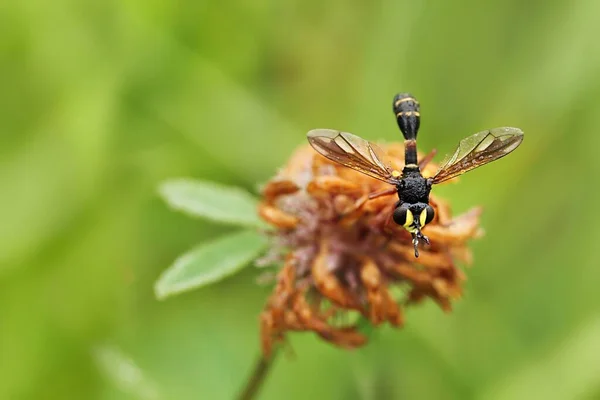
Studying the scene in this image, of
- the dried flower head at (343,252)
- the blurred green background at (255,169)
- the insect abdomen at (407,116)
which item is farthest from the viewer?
the blurred green background at (255,169)

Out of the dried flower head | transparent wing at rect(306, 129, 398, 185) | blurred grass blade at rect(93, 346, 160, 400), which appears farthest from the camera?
blurred grass blade at rect(93, 346, 160, 400)

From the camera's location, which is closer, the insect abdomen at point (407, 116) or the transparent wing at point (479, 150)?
the transparent wing at point (479, 150)

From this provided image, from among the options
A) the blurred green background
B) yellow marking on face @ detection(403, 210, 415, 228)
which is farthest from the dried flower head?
the blurred green background

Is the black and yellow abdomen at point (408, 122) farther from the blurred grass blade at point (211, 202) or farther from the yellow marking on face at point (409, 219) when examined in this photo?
Answer: the blurred grass blade at point (211, 202)

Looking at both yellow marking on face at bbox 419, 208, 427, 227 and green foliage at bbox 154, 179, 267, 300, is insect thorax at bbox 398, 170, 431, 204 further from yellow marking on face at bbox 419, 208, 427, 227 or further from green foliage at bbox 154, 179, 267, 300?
green foliage at bbox 154, 179, 267, 300

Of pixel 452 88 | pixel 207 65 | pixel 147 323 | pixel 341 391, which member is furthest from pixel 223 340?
pixel 452 88

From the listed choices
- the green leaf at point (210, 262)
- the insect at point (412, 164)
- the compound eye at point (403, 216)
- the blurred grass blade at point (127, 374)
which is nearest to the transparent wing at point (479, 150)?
the insect at point (412, 164)

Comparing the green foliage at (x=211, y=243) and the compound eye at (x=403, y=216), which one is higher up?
the compound eye at (x=403, y=216)
